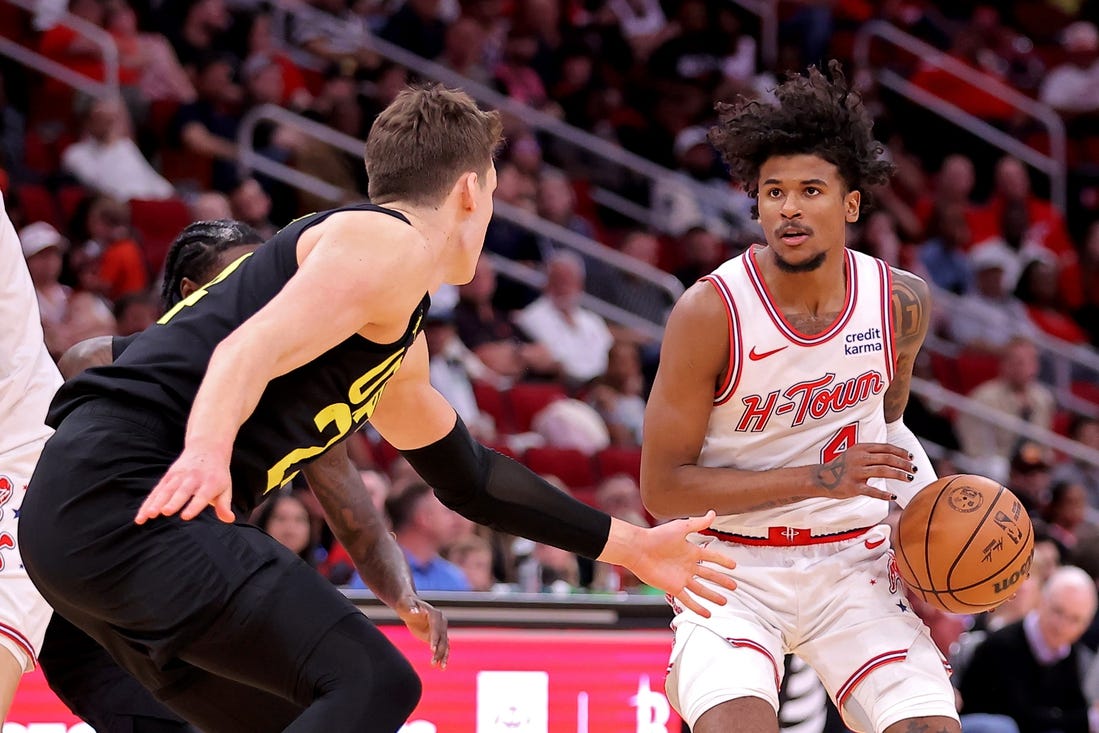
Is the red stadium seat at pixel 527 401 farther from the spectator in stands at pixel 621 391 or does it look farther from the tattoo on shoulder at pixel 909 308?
the tattoo on shoulder at pixel 909 308

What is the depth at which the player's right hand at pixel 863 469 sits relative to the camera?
393 centimetres

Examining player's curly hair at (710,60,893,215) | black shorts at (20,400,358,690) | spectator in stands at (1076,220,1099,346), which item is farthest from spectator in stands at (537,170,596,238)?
black shorts at (20,400,358,690)

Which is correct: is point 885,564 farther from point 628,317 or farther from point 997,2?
point 997,2

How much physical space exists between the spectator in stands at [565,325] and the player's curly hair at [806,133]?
6.07 metres

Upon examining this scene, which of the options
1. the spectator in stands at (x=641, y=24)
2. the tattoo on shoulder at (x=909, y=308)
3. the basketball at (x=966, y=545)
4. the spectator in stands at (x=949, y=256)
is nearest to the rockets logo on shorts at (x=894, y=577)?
the basketball at (x=966, y=545)

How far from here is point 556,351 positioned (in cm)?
1053

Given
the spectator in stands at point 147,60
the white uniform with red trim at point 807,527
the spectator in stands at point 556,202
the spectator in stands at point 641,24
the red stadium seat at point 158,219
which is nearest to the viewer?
the white uniform with red trim at point 807,527

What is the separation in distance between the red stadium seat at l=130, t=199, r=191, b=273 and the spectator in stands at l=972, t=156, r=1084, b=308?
23.1ft

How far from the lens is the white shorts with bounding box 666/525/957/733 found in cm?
405

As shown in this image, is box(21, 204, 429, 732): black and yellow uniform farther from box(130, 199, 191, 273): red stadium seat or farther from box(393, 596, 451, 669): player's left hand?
box(130, 199, 191, 273): red stadium seat

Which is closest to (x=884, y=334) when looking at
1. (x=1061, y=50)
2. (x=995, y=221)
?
(x=995, y=221)

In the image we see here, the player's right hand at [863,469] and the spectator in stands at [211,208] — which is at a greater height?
the spectator in stands at [211,208]

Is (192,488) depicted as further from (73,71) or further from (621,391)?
(73,71)

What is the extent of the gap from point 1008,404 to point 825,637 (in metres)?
7.70
